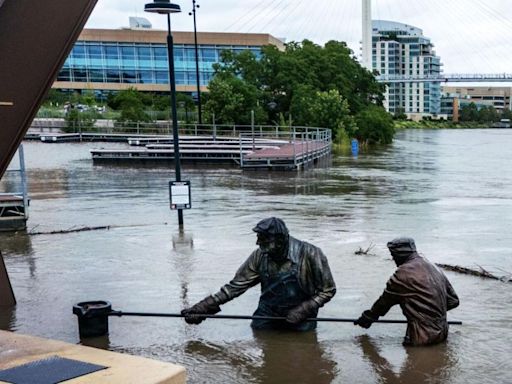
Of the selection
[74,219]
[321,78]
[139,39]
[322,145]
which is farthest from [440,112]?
[74,219]

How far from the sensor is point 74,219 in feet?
53.3

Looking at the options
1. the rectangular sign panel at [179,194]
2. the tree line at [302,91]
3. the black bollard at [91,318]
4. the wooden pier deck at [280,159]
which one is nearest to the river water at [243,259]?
the black bollard at [91,318]

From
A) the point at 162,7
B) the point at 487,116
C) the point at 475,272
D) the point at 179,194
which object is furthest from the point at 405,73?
the point at 475,272

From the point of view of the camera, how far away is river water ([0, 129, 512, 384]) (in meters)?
6.50

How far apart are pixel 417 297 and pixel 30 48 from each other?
4.64 m

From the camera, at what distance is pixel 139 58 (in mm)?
90500

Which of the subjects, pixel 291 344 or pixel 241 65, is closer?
pixel 291 344

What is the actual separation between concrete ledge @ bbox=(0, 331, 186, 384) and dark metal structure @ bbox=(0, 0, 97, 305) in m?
2.92

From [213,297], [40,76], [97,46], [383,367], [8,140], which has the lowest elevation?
[383,367]

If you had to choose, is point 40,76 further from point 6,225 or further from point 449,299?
point 6,225

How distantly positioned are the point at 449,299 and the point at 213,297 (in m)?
2.31

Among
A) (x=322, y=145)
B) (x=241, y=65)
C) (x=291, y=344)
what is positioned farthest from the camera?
(x=241, y=65)

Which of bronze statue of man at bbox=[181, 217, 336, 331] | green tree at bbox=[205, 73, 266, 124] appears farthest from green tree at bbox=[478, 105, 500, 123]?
bronze statue of man at bbox=[181, 217, 336, 331]

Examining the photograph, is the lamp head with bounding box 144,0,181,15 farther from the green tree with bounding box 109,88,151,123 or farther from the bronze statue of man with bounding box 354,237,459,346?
the green tree with bounding box 109,88,151,123
